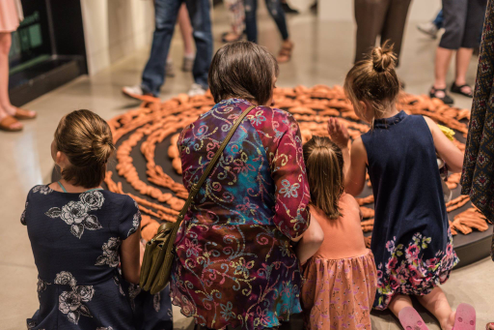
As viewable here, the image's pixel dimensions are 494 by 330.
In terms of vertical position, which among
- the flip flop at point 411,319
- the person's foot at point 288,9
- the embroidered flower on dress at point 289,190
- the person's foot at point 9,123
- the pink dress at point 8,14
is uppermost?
the pink dress at point 8,14

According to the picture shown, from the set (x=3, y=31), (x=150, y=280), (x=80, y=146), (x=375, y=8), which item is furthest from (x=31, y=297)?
(x=375, y=8)

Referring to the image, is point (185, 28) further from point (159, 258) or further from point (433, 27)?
point (159, 258)

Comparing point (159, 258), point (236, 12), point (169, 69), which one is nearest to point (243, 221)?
point (159, 258)

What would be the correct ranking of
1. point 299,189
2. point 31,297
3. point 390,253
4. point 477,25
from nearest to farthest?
point 299,189 → point 390,253 → point 31,297 → point 477,25

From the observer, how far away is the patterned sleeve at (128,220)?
1.81 metres

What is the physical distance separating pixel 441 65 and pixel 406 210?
2.57m

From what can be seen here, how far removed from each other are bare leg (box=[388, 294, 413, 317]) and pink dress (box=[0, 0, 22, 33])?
3120 mm

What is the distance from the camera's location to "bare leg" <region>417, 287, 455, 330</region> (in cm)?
214

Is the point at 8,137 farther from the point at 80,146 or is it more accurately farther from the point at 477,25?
the point at 477,25

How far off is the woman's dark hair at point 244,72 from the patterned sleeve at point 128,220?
1.57 feet

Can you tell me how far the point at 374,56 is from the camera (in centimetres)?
202

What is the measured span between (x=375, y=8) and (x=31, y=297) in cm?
331

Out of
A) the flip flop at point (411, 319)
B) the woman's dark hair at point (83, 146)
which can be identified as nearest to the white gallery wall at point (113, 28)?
the woman's dark hair at point (83, 146)

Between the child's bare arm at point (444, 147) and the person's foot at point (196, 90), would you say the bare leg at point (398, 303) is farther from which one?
the person's foot at point (196, 90)
